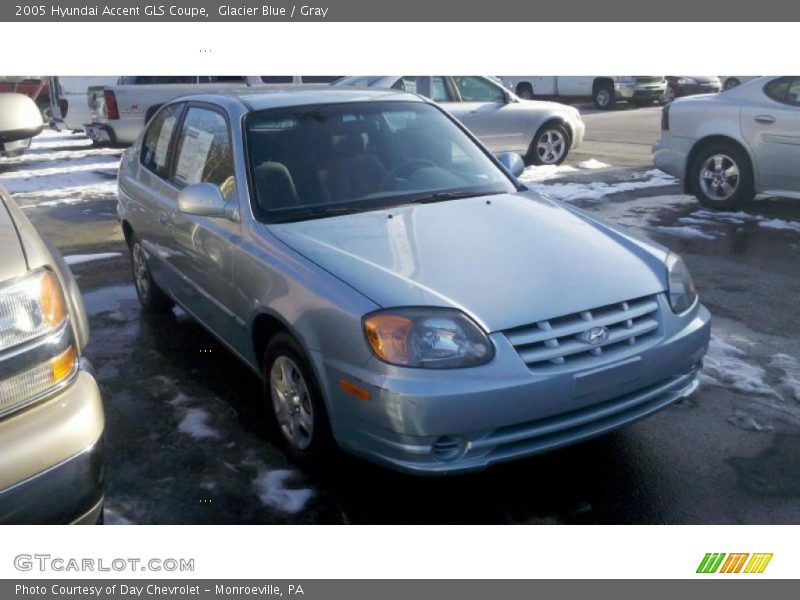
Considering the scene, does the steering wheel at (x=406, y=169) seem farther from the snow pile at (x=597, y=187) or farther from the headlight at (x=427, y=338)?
the snow pile at (x=597, y=187)

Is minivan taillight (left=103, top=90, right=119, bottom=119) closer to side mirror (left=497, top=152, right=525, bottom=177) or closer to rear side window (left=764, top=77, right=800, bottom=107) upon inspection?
rear side window (left=764, top=77, right=800, bottom=107)

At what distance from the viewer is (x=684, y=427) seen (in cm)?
374

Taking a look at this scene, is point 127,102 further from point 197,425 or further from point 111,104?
point 197,425

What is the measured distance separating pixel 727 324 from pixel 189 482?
350 centimetres

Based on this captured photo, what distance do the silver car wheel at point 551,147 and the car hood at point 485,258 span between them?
862 cm

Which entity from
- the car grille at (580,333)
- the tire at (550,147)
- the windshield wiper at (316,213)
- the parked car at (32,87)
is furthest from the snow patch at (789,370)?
the parked car at (32,87)

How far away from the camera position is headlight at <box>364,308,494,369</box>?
285 centimetres

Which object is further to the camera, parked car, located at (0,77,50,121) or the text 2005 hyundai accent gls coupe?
parked car, located at (0,77,50,121)

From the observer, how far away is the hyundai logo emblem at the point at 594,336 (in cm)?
297

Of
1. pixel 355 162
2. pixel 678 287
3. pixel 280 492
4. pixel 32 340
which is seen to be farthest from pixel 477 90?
pixel 32 340

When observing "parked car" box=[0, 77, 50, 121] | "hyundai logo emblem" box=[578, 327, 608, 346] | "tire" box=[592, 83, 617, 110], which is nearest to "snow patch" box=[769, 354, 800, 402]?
"hyundai logo emblem" box=[578, 327, 608, 346]

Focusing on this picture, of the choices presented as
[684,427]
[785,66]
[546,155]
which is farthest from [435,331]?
[546,155]

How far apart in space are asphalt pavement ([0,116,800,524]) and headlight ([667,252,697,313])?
0.65 m

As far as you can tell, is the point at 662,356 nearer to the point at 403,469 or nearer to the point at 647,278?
the point at 647,278
